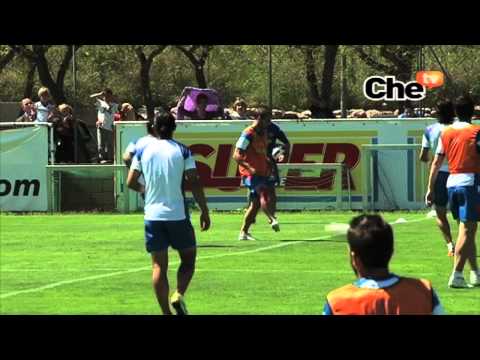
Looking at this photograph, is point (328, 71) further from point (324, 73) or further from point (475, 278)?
point (475, 278)

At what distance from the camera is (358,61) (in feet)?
152

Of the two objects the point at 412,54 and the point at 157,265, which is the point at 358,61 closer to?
the point at 412,54

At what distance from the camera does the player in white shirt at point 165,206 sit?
1154 cm

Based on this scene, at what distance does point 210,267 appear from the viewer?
16.1 m

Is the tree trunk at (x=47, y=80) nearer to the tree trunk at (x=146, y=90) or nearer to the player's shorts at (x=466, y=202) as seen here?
the tree trunk at (x=146, y=90)

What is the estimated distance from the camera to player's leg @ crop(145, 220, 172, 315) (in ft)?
37.8

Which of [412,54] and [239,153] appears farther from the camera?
[412,54]

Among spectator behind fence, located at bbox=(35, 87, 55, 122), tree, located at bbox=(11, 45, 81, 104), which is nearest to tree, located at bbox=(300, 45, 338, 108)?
tree, located at bbox=(11, 45, 81, 104)

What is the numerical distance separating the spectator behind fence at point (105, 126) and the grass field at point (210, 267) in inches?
219

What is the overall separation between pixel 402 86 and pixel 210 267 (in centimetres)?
2184

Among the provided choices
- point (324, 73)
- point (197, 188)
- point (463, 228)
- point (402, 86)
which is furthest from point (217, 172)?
point (197, 188)

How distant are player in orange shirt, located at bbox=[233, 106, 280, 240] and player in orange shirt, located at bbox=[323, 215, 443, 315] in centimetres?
1308
